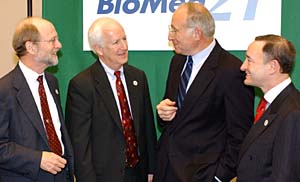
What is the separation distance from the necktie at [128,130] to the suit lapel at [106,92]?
0.06 meters

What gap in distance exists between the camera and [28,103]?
285 centimetres

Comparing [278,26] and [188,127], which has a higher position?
[278,26]

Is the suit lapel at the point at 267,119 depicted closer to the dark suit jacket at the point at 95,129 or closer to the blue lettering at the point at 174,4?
the dark suit jacket at the point at 95,129

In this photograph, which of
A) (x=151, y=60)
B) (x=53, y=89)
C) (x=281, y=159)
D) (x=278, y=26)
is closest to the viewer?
(x=281, y=159)

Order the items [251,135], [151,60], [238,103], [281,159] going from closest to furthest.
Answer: [281,159] < [251,135] < [238,103] < [151,60]

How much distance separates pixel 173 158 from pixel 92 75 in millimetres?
735

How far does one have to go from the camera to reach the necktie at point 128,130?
3152 millimetres

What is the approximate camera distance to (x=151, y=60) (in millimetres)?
3801

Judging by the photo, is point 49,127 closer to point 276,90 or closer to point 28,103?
point 28,103

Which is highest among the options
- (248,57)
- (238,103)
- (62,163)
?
(248,57)

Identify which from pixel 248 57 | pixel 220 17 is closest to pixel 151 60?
pixel 220 17

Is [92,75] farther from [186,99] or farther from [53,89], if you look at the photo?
[186,99]

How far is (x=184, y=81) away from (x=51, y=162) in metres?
0.92

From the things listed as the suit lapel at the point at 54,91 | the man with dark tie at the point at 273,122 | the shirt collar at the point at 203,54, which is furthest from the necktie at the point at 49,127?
the man with dark tie at the point at 273,122
